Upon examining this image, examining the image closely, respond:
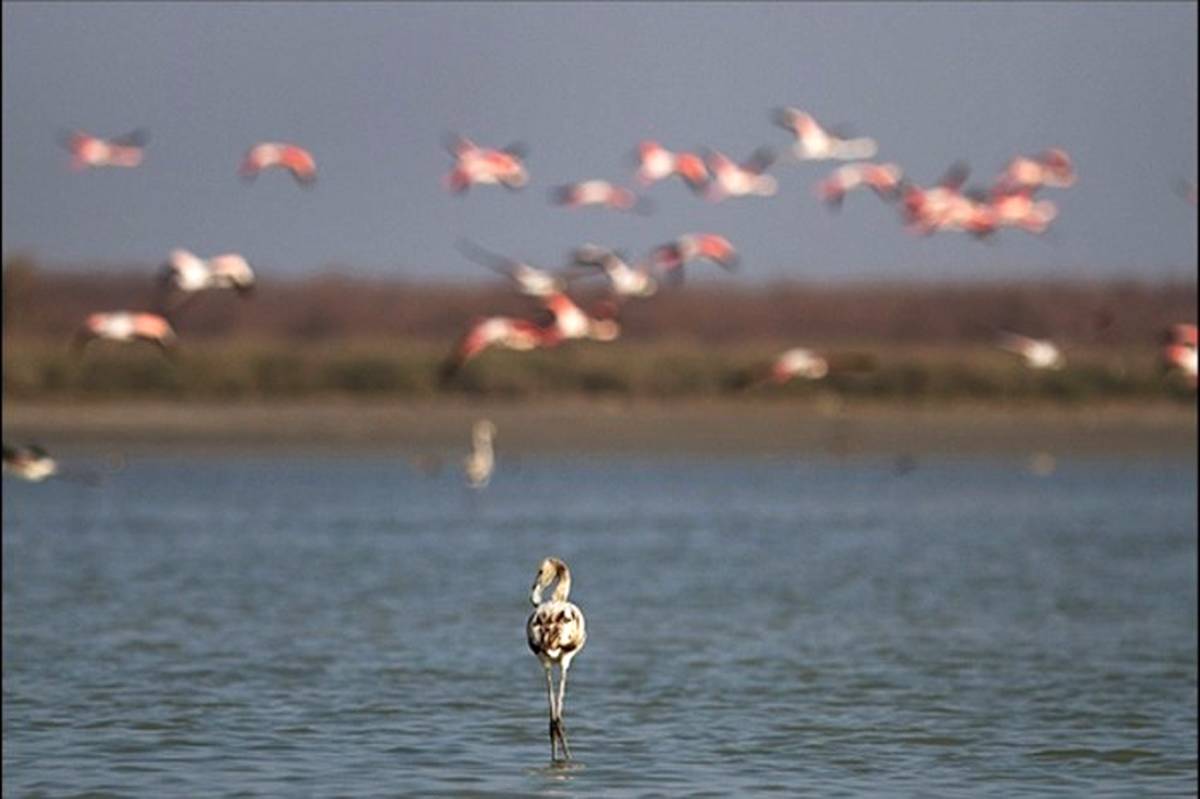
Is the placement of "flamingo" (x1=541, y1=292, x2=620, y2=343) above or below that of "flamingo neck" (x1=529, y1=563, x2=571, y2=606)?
above

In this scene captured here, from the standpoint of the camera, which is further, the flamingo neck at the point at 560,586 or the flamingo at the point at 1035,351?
the flamingo at the point at 1035,351

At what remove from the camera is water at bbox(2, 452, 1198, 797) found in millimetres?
15422

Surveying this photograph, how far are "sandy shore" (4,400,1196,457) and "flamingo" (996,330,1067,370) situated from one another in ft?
4.16

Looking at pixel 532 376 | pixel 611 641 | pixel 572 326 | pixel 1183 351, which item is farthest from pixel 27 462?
pixel 532 376

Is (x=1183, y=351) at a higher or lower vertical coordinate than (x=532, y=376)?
lower

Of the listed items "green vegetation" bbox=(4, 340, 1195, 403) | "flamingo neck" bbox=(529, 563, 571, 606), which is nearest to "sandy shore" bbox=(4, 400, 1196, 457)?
"green vegetation" bbox=(4, 340, 1195, 403)

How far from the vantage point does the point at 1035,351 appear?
131ft

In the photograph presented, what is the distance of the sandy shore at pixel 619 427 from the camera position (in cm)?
4531

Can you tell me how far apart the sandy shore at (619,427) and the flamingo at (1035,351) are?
1.27 metres

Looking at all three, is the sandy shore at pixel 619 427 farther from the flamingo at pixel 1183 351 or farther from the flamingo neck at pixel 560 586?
the flamingo neck at pixel 560 586

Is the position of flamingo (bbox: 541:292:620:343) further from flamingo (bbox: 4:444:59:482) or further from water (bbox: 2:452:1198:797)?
flamingo (bbox: 4:444:59:482)

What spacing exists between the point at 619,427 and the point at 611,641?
25.6 meters

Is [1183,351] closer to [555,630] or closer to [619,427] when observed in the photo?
[555,630]

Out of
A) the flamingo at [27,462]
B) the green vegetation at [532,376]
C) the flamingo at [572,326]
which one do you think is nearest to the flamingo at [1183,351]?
the flamingo at [27,462]
